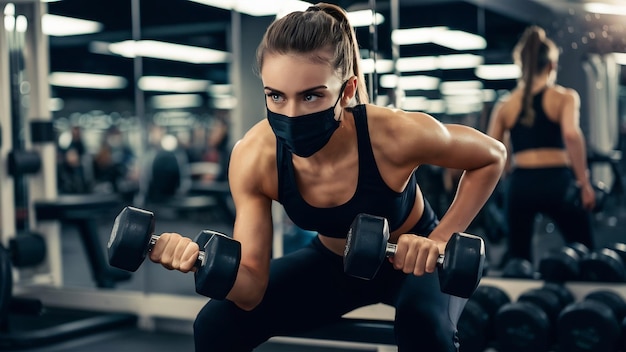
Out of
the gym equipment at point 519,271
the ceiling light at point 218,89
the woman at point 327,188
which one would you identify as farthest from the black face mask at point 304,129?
the ceiling light at point 218,89

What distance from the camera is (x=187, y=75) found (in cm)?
1203

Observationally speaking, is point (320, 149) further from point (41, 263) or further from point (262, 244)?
point (41, 263)

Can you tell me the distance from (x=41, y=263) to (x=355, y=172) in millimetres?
2689

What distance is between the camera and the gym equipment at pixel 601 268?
2.71 metres

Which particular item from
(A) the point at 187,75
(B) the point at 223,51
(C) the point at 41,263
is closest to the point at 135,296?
(C) the point at 41,263

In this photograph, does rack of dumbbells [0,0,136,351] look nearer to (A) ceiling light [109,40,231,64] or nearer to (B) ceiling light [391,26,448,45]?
(B) ceiling light [391,26,448,45]

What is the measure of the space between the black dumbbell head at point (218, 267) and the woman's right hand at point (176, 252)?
1.3 inches

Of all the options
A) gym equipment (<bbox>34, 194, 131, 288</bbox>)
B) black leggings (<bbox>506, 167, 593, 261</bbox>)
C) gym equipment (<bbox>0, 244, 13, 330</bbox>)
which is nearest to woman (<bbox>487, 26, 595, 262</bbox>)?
black leggings (<bbox>506, 167, 593, 261</bbox>)

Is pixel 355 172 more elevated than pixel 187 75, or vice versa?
pixel 187 75

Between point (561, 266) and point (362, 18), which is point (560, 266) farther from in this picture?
point (362, 18)

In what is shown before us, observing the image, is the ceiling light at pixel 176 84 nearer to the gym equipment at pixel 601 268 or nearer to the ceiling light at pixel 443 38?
the ceiling light at pixel 443 38

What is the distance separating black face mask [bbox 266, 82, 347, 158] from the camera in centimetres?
132

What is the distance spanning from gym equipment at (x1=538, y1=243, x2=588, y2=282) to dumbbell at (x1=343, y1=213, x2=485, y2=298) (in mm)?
1630

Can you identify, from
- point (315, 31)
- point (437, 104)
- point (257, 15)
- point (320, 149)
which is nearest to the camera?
point (315, 31)
